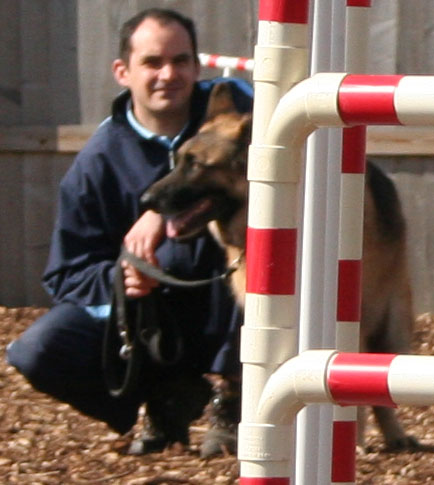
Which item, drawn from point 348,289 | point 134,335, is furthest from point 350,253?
point 134,335

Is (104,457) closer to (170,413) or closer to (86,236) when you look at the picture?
(170,413)

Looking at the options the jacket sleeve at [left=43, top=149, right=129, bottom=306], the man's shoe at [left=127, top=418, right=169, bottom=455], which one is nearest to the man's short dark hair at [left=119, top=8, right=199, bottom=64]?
the jacket sleeve at [left=43, top=149, right=129, bottom=306]

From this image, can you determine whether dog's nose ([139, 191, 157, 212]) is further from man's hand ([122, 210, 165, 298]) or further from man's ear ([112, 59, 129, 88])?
man's ear ([112, 59, 129, 88])

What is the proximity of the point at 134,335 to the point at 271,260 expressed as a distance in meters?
2.10

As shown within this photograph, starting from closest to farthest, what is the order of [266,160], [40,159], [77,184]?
[266,160] < [77,184] < [40,159]

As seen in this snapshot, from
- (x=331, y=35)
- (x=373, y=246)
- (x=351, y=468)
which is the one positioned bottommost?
(x=351, y=468)

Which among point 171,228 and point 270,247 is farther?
point 171,228

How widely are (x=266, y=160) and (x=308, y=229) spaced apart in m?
0.29

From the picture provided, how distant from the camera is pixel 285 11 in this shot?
6.57 ft

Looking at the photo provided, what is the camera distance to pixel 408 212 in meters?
5.97

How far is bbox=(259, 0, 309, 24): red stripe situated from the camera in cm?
200

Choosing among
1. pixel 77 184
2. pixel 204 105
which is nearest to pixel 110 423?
pixel 77 184

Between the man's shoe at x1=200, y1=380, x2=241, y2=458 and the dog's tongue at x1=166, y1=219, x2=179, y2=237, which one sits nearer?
the dog's tongue at x1=166, y1=219, x2=179, y2=237

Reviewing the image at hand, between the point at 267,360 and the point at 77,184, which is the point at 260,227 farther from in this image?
the point at 77,184
